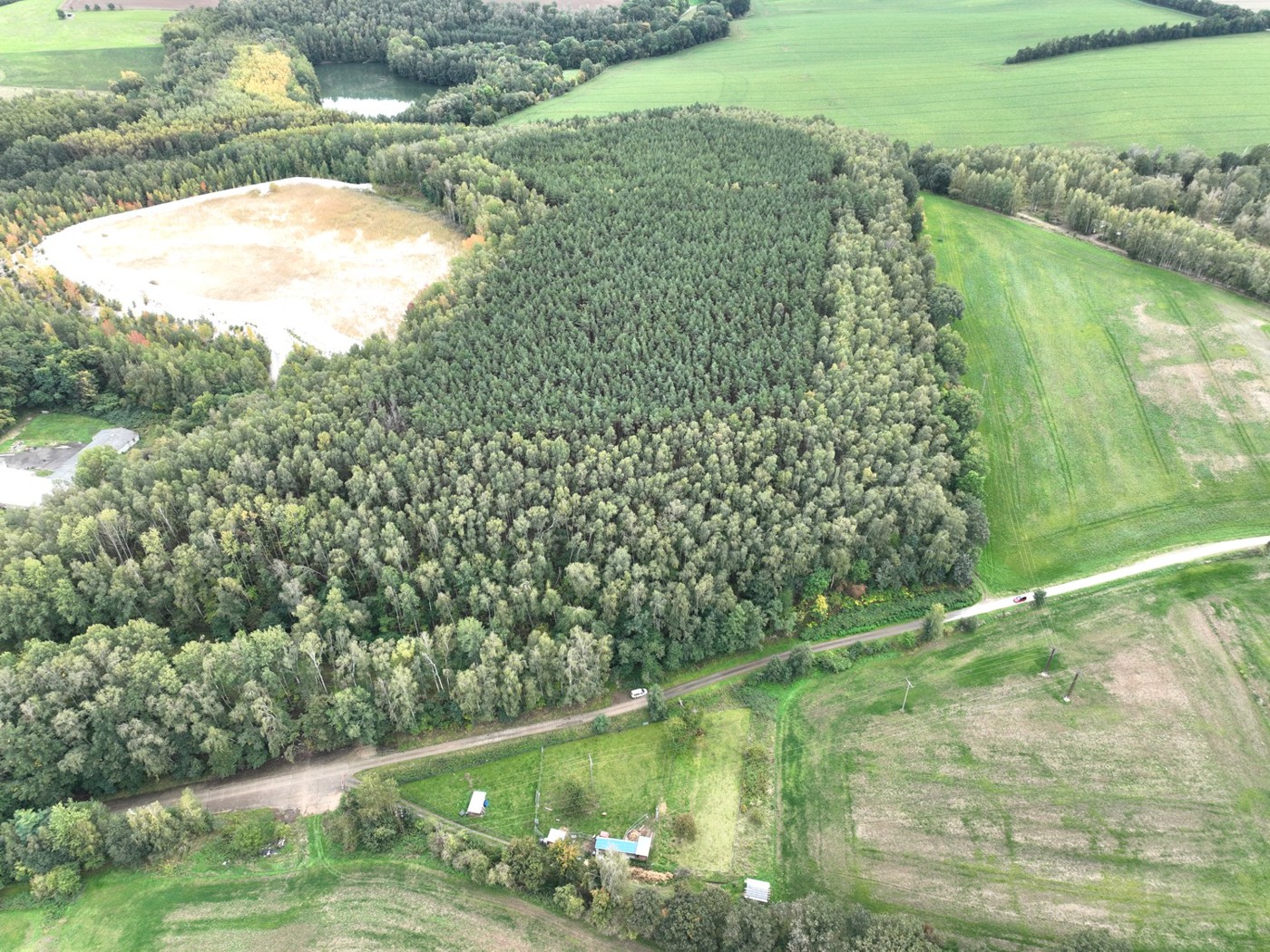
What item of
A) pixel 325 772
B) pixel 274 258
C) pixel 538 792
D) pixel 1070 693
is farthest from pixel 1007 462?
pixel 274 258

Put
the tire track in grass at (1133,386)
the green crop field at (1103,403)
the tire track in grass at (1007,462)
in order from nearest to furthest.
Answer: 1. the tire track in grass at (1007,462)
2. the green crop field at (1103,403)
3. the tire track in grass at (1133,386)

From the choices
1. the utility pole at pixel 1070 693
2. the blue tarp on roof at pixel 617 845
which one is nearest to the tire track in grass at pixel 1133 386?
the utility pole at pixel 1070 693

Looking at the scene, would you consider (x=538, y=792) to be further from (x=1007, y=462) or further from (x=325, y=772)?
(x=1007, y=462)

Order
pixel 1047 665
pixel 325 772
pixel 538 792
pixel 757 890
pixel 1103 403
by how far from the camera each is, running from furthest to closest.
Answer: pixel 1103 403, pixel 1047 665, pixel 325 772, pixel 538 792, pixel 757 890

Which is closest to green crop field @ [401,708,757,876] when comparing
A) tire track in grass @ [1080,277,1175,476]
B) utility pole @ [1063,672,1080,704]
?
utility pole @ [1063,672,1080,704]

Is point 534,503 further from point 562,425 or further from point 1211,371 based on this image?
point 1211,371

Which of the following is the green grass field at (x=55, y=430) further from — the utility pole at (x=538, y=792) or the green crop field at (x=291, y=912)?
the utility pole at (x=538, y=792)

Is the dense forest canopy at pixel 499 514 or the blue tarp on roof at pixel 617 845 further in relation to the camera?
the dense forest canopy at pixel 499 514

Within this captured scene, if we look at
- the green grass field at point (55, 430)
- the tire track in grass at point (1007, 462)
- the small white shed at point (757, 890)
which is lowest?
the small white shed at point (757, 890)
